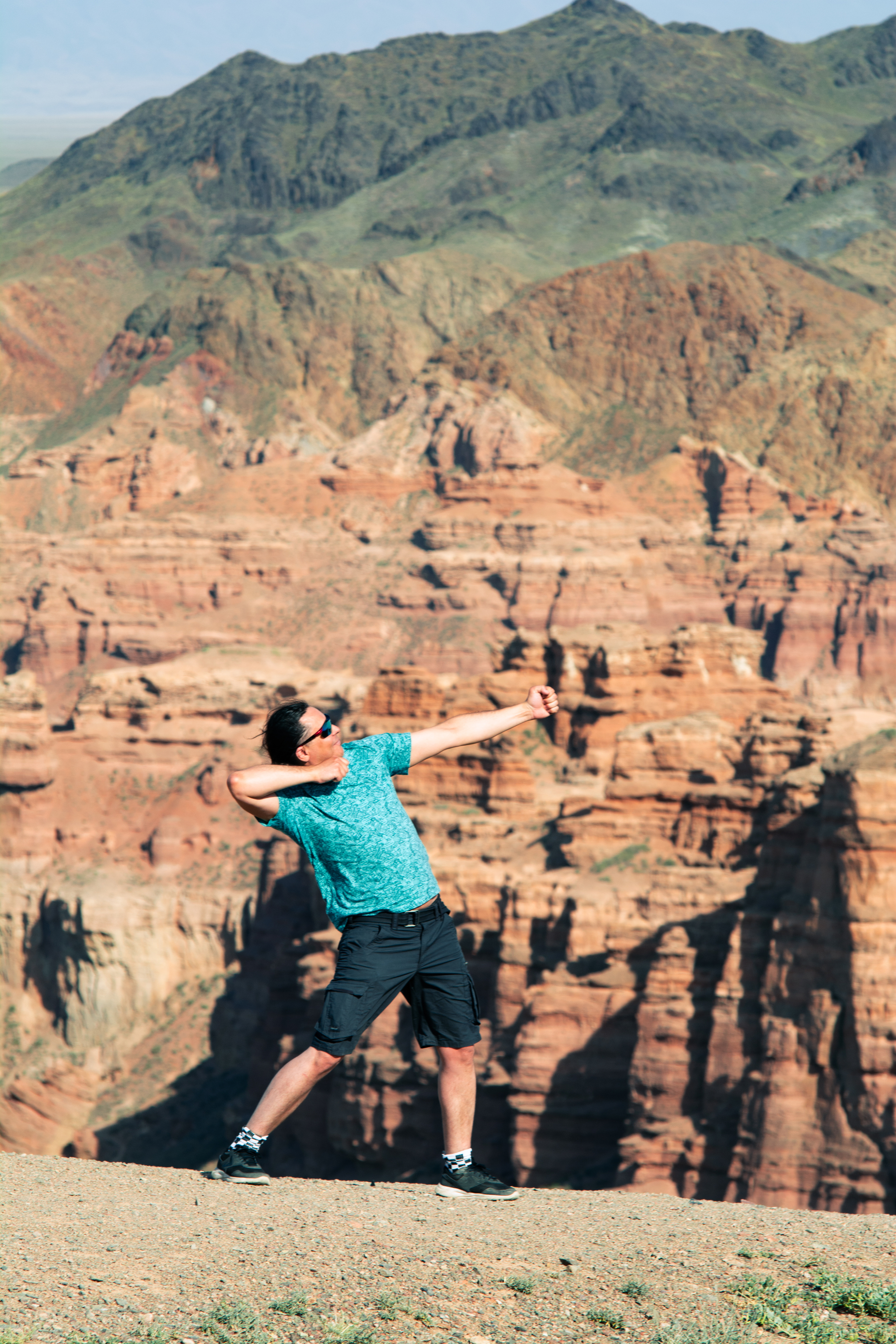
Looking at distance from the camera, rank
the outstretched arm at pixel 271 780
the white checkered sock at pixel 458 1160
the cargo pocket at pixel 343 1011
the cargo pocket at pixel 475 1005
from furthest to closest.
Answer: the white checkered sock at pixel 458 1160, the cargo pocket at pixel 475 1005, the cargo pocket at pixel 343 1011, the outstretched arm at pixel 271 780

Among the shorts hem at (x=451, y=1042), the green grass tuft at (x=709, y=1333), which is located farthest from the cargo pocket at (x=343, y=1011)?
the green grass tuft at (x=709, y=1333)

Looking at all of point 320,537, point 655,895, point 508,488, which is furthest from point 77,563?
point 655,895

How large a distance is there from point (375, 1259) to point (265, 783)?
3.02 m

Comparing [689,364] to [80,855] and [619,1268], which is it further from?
[619,1268]

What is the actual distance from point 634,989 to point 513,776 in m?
16.4

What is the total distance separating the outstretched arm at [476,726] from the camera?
35.7 ft

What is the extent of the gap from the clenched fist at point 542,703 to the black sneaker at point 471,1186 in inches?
131

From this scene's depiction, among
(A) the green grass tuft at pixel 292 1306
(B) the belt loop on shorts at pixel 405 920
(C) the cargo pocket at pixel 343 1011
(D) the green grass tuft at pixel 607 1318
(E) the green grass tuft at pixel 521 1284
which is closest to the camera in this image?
(A) the green grass tuft at pixel 292 1306

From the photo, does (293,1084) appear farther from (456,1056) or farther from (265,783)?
(265,783)

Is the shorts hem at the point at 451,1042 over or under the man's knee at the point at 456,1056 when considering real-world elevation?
over

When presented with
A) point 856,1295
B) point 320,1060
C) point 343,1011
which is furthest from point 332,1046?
point 856,1295

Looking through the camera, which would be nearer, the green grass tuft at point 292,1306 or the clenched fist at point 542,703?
the green grass tuft at point 292,1306

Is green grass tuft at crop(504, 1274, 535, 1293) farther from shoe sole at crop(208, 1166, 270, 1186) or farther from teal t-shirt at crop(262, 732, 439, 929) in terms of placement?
Answer: shoe sole at crop(208, 1166, 270, 1186)

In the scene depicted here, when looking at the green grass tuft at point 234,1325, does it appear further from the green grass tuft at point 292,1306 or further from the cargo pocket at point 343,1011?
the cargo pocket at point 343,1011
